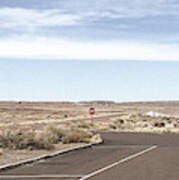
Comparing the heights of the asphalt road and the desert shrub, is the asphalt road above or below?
below

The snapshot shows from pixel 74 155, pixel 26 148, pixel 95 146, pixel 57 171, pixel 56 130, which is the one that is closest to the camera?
pixel 57 171

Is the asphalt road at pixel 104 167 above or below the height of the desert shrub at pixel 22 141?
below

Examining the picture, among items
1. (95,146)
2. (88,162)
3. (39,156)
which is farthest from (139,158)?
(95,146)

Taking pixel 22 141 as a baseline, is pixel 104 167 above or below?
below

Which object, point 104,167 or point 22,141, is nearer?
point 104,167

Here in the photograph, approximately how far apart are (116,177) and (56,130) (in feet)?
55.4

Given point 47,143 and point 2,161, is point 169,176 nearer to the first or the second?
point 2,161

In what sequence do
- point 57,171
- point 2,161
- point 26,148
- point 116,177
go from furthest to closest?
point 26,148
point 2,161
point 57,171
point 116,177

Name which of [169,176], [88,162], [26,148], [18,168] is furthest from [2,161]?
[169,176]

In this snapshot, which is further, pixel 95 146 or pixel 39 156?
pixel 95 146

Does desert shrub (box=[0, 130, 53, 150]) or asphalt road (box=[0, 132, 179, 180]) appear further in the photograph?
desert shrub (box=[0, 130, 53, 150])

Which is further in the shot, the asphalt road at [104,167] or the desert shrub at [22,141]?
the desert shrub at [22,141]

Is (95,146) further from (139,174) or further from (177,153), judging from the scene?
(139,174)

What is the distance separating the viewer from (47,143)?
81.6 ft
